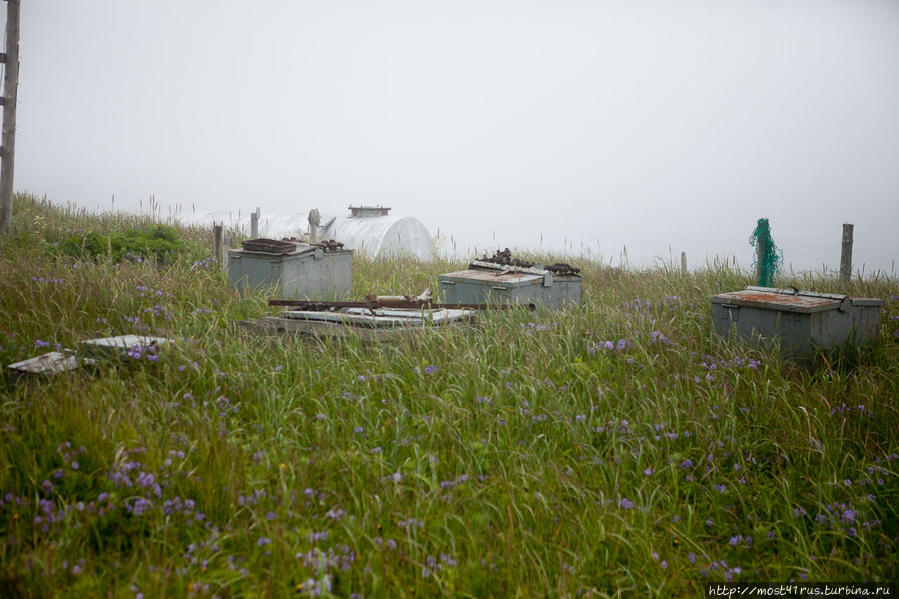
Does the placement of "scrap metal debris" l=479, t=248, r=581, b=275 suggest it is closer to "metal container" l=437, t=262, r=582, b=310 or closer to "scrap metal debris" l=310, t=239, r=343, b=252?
"metal container" l=437, t=262, r=582, b=310

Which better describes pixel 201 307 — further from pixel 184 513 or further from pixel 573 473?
pixel 573 473

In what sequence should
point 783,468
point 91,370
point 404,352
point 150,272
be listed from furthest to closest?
point 150,272, point 404,352, point 91,370, point 783,468

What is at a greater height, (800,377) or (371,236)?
(371,236)

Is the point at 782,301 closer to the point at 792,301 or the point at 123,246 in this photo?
the point at 792,301

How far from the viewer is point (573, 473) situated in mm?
3984

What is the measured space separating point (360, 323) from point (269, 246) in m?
3.13

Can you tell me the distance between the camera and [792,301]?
20.9 feet

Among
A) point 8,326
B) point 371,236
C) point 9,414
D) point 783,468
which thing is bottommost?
point 783,468

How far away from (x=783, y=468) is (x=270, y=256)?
22.1 feet

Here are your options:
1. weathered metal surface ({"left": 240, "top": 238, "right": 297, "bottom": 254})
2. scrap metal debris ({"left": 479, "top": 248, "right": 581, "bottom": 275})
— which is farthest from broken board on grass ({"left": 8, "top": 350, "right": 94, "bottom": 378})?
scrap metal debris ({"left": 479, "top": 248, "right": 581, "bottom": 275})

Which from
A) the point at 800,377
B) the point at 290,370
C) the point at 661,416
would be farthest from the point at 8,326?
the point at 800,377

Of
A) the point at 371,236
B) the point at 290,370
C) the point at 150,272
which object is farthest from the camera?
the point at 371,236

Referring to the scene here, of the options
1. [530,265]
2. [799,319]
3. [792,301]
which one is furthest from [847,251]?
[799,319]

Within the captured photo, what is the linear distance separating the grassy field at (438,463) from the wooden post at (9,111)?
21.2ft
